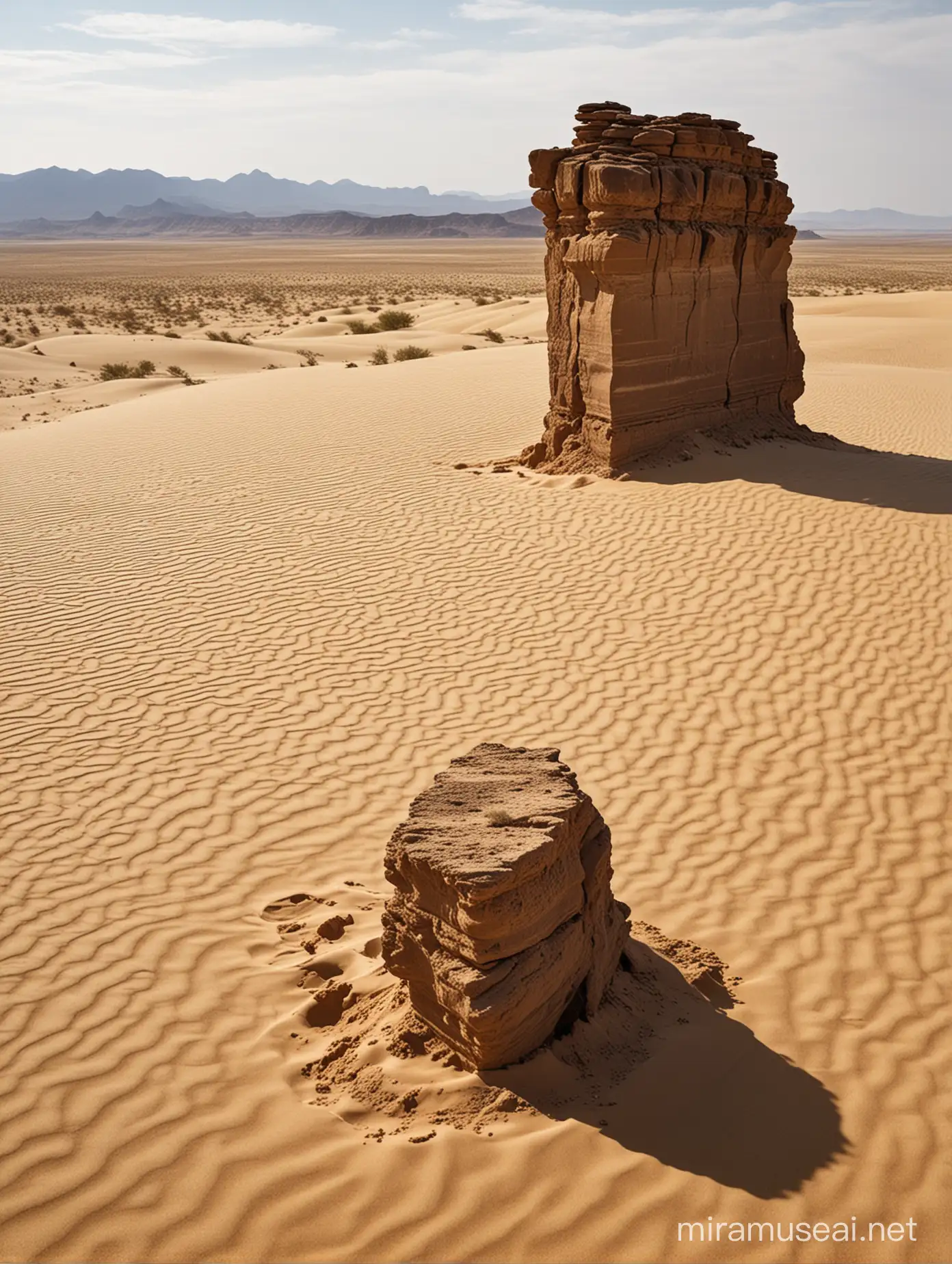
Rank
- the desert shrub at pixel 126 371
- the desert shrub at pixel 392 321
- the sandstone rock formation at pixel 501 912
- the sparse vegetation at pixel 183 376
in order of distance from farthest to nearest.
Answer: the desert shrub at pixel 392 321 → the desert shrub at pixel 126 371 → the sparse vegetation at pixel 183 376 → the sandstone rock formation at pixel 501 912

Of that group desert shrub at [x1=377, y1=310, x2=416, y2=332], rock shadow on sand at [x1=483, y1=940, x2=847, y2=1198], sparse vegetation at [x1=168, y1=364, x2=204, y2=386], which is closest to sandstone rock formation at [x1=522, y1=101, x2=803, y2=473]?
rock shadow on sand at [x1=483, y1=940, x2=847, y2=1198]

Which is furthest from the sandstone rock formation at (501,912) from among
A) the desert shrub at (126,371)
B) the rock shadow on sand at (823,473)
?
the desert shrub at (126,371)

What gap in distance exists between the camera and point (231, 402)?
1995cm

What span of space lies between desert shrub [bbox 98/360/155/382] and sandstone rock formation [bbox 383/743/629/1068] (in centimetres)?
2653

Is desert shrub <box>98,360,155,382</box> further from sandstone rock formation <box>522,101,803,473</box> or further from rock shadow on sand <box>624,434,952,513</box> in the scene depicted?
rock shadow on sand <box>624,434,952,513</box>

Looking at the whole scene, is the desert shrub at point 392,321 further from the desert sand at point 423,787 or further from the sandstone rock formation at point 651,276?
the sandstone rock formation at point 651,276

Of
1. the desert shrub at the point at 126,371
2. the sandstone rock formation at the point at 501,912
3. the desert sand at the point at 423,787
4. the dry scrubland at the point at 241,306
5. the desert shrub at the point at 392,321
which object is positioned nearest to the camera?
the desert sand at the point at 423,787

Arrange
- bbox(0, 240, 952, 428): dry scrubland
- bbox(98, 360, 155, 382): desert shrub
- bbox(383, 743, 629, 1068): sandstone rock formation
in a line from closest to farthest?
bbox(383, 743, 629, 1068): sandstone rock formation
bbox(98, 360, 155, 382): desert shrub
bbox(0, 240, 952, 428): dry scrubland

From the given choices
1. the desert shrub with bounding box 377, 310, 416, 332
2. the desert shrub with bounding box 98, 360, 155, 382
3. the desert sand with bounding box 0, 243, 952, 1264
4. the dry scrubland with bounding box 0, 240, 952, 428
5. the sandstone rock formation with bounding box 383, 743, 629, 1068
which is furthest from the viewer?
the desert shrub with bounding box 377, 310, 416, 332

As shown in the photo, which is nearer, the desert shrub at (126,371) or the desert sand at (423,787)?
the desert sand at (423,787)

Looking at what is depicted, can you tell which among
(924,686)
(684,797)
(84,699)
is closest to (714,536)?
(924,686)

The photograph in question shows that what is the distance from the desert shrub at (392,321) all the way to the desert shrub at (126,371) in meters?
10.9

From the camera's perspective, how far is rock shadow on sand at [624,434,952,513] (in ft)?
41.2

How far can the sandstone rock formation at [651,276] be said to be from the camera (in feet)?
41.2
